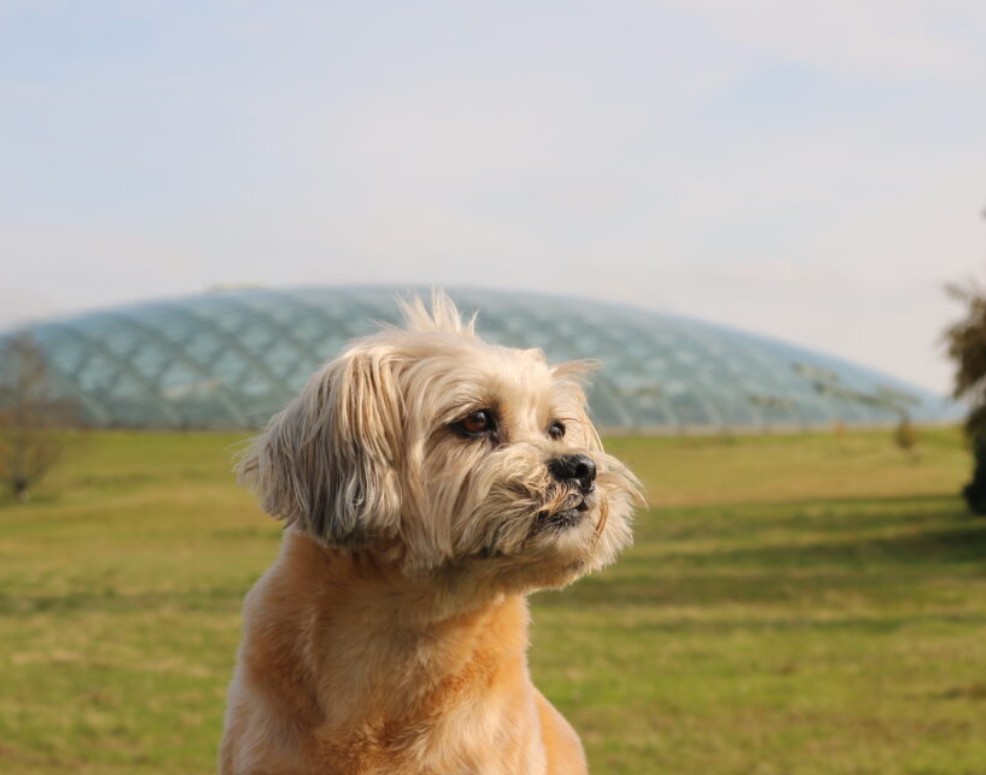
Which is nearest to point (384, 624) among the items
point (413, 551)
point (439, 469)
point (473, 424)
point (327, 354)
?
point (413, 551)

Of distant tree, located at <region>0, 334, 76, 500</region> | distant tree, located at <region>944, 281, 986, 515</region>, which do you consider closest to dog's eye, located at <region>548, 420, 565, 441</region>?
distant tree, located at <region>944, 281, 986, 515</region>

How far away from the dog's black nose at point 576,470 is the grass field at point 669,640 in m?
1.16

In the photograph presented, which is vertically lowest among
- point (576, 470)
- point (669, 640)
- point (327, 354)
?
point (327, 354)

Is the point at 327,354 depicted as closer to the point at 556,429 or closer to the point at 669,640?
the point at 669,640

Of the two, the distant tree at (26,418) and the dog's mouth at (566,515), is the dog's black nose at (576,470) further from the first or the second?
the distant tree at (26,418)

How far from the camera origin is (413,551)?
3.40 metres

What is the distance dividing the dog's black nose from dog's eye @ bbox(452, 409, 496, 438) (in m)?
0.19

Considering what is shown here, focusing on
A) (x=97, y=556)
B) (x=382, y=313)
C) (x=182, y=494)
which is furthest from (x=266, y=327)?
(x=97, y=556)

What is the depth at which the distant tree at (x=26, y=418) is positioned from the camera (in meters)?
40.7

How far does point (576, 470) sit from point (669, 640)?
A: 500 inches

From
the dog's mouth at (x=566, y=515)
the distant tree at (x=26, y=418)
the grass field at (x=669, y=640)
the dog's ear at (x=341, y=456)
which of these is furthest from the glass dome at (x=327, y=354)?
the dog's mouth at (x=566, y=515)

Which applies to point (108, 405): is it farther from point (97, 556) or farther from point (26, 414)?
point (97, 556)

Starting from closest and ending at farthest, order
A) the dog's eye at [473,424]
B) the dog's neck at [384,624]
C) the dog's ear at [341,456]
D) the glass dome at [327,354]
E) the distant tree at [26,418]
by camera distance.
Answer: the dog's ear at [341,456] → the dog's eye at [473,424] → the dog's neck at [384,624] → the distant tree at [26,418] → the glass dome at [327,354]

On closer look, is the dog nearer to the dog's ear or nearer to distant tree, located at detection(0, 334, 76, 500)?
the dog's ear
